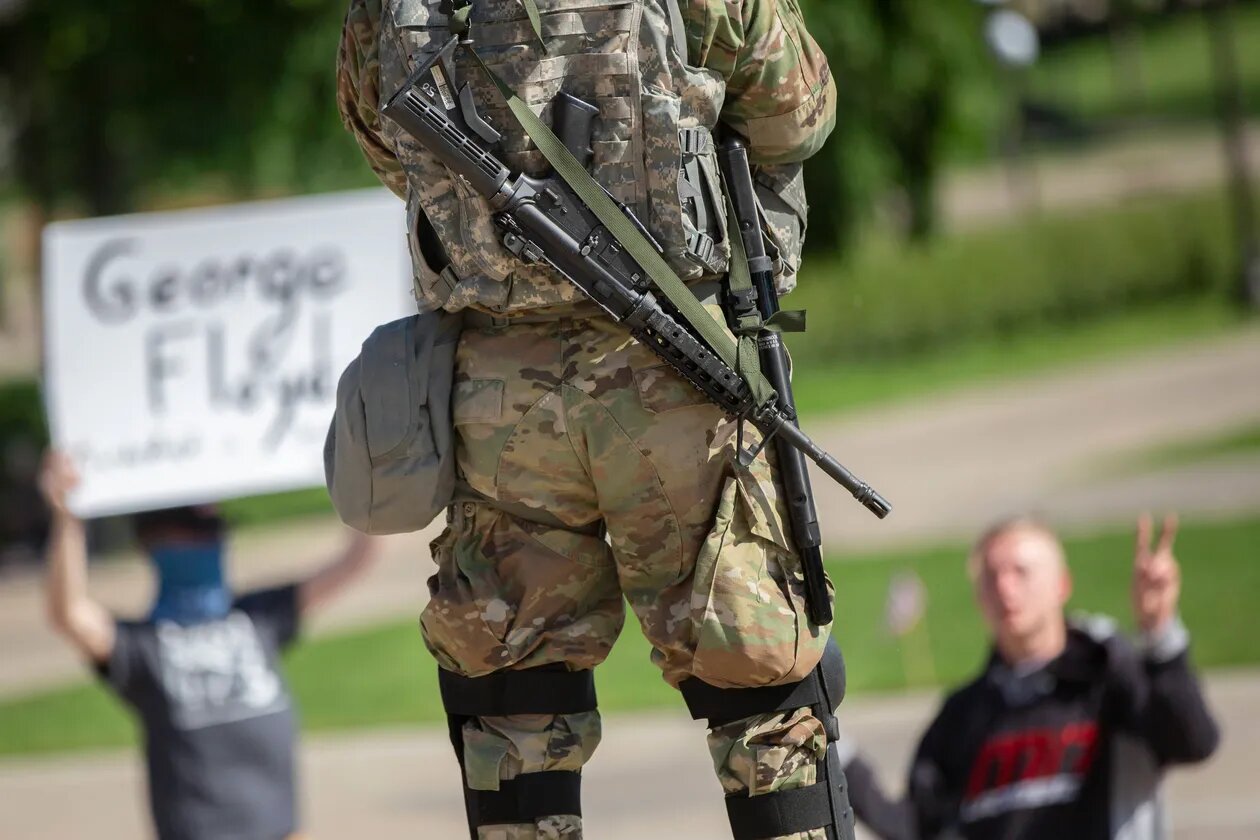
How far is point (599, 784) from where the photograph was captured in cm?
739

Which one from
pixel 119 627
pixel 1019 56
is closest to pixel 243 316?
pixel 119 627

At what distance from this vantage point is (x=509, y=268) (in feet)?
9.44

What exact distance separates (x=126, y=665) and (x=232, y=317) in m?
1.12

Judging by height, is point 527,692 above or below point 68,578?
below

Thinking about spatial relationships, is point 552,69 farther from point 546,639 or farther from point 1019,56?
point 1019,56

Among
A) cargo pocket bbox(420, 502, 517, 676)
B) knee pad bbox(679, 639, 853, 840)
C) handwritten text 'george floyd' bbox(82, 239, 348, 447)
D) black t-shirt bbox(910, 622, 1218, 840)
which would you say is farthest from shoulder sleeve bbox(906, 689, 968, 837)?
handwritten text 'george floyd' bbox(82, 239, 348, 447)

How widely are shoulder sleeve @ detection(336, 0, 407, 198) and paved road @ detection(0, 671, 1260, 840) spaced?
373cm

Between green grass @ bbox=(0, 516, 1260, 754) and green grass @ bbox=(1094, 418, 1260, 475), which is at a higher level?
green grass @ bbox=(1094, 418, 1260, 475)

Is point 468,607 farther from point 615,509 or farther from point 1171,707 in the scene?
point 1171,707

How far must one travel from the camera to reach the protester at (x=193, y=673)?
17.2 feet

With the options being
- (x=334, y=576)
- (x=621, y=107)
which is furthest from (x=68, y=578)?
(x=621, y=107)

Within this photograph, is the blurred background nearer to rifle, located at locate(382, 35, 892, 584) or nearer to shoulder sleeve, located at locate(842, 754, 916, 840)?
shoulder sleeve, located at locate(842, 754, 916, 840)

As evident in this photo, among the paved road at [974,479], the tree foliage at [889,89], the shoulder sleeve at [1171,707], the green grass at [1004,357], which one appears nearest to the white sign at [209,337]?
the shoulder sleeve at [1171,707]

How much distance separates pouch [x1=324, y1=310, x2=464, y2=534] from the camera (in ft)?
9.62
